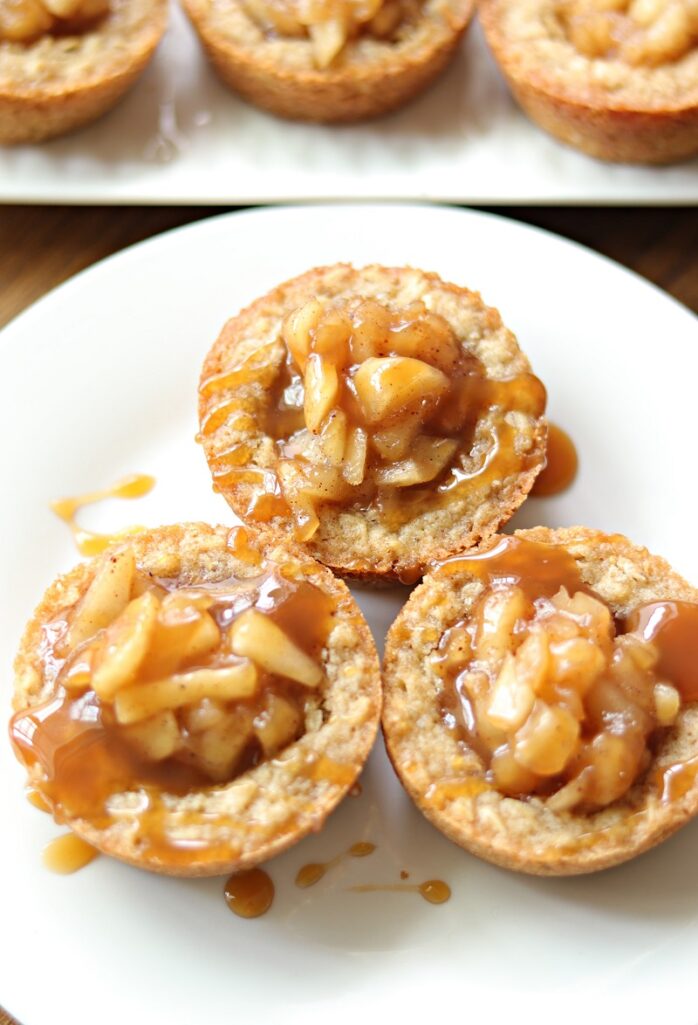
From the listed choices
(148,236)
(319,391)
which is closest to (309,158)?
(148,236)

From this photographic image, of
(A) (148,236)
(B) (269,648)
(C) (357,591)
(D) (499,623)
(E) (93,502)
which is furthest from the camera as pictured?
(A) (148,236)

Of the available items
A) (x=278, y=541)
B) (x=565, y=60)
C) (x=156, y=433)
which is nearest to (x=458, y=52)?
(x=565, y=60)

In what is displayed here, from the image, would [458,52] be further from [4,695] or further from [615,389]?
[4,695]

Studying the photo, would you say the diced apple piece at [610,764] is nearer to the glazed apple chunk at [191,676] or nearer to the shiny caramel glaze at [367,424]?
the glazed apple chunk at [191,676]

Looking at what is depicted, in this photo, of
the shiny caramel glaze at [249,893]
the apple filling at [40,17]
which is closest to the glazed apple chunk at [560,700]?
the shiny caramel glaze at [249,893]

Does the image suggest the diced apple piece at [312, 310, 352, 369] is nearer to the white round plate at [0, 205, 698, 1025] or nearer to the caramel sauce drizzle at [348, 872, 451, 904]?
the white round plate at [0, 205, 698, 1025]

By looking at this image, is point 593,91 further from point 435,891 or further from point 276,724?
point 435,891
